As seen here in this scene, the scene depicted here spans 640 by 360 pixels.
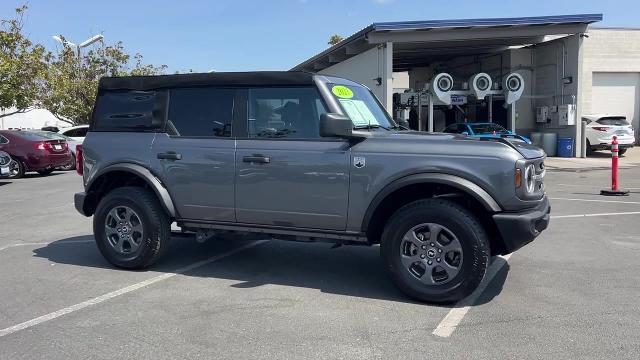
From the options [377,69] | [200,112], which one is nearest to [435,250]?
[200,112]

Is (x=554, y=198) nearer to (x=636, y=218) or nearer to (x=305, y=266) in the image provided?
(x=636, y=218)

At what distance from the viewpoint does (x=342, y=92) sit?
17.9 ft

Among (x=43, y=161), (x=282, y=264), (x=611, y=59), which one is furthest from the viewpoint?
(x=611, y=59)

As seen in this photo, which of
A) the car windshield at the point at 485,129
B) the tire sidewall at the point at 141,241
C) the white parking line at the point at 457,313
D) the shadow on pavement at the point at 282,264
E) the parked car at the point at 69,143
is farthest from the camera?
the car windshield at the point at 485,129

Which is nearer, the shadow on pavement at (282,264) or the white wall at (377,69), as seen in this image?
the shadow on pavement at (282,264)

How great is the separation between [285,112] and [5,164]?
41.4 feet

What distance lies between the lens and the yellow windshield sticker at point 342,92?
5.33 meters

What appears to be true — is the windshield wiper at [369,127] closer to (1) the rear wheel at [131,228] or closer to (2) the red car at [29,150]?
(1) the rear wheel at [131,228]

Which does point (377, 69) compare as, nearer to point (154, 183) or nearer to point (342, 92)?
point (342, 92)

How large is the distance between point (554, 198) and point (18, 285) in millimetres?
9549

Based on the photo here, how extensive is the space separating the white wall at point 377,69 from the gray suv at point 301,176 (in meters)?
15.9

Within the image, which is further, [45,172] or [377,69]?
[377,69]

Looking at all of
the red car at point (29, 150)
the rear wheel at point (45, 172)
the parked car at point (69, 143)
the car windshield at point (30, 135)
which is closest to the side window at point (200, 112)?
the red car at point (29, 150)

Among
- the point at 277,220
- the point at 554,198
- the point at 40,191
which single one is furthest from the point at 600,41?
the point at 277,220
